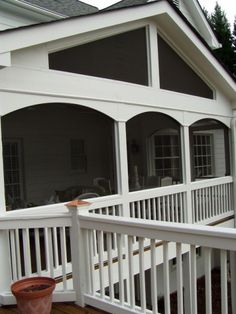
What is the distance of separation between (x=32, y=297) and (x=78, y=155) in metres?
6.64

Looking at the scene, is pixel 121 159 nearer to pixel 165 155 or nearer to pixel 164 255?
pixel 164 255

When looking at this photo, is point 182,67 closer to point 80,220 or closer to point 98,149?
point 98,149

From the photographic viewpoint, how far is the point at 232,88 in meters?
8.80

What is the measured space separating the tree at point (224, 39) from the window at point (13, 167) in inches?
715

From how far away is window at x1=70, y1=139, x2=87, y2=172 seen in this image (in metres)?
9.84

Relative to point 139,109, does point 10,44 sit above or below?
above

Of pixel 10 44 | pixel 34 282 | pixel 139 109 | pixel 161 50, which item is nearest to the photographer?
pixel 34 282

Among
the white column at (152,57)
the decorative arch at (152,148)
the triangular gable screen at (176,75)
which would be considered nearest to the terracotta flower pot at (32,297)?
the white column at (152,57)

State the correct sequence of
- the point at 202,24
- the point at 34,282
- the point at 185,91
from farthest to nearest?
the point at 202,24, the point at 185,91, the point at 34,282

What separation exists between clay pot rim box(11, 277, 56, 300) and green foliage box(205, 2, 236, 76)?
72.7 ft

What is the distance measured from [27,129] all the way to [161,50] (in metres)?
3.62

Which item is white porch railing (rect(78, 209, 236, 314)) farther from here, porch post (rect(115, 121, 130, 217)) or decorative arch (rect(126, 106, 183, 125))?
decorative arch (rect(126, 106, 183, 125))

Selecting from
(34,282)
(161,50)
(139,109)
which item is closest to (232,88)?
(161,50)

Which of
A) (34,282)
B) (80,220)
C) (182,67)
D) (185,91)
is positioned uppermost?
(182,67)
